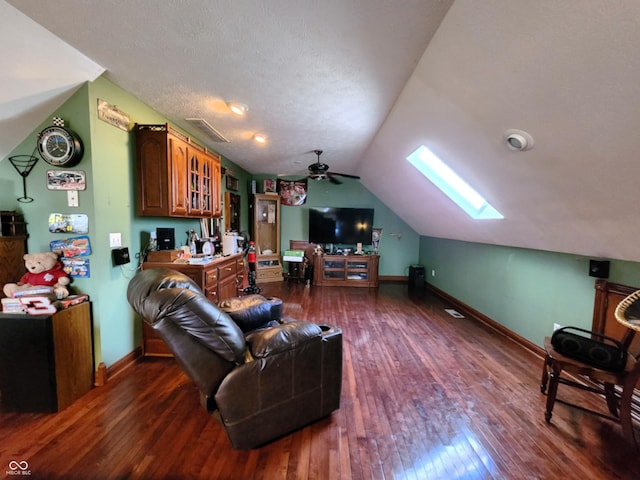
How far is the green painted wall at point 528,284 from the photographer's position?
7.68 feet

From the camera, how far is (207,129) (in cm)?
305

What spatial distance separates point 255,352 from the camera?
4.81 ft

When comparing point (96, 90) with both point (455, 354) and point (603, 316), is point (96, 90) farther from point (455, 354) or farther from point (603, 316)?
point (603, 316)

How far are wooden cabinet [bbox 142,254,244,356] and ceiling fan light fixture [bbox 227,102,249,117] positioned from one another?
62.2 inches

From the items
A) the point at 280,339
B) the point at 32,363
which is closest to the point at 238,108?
the point at 280,339

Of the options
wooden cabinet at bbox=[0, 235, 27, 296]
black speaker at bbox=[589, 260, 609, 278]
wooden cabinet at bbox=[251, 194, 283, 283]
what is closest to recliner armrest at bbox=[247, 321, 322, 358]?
wooden cabinet at bbox=[0, 235, 27, 296]

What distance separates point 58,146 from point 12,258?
991mm

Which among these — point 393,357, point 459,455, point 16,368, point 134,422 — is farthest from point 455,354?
point 16,368

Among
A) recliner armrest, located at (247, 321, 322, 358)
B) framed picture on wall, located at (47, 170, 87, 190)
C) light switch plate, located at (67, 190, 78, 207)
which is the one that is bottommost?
recliner armrest, located at (247, 321, 322, 358)

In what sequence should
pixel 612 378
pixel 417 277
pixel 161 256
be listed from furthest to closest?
pixel 417 277
pixel 161 256
pixel 612 378

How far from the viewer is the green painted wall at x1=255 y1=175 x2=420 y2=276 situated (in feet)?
20.0

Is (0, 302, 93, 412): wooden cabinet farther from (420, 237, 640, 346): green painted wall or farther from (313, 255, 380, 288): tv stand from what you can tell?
(420, 237, 640, 346): green painted wall

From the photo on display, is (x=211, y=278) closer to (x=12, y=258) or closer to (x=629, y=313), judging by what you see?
(x=12, y=258)

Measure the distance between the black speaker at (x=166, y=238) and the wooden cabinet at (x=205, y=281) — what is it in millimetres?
287
